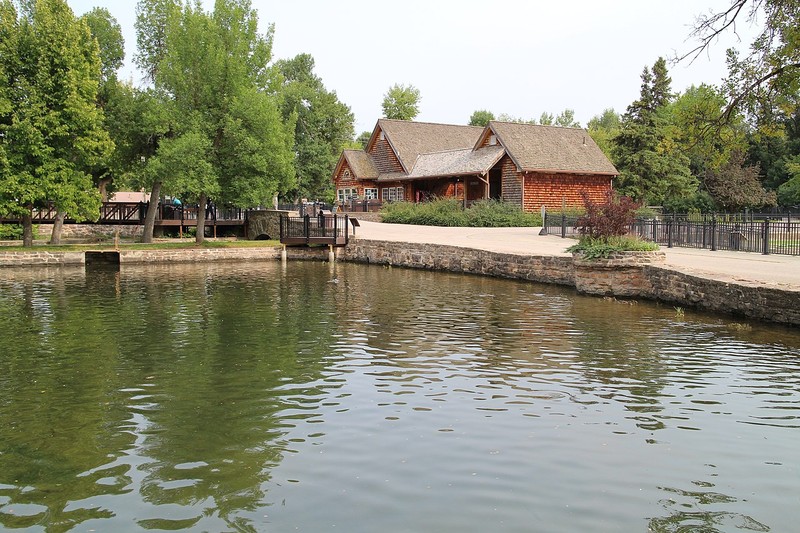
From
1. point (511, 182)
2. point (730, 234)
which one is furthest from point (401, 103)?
point (730, 234)

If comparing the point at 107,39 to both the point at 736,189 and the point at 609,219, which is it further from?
the point at 736,189

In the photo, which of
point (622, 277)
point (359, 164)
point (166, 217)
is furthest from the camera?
point (359, 164)

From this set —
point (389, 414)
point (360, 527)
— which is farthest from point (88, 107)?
point (360, 527)

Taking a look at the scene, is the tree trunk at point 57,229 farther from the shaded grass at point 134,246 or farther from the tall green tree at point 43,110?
the tall green tree at point 43,110

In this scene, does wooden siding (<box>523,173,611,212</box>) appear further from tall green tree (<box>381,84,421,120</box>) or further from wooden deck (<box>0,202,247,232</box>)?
tall green tree (<box>381,84,421,120</box>)

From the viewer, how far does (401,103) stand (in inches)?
3465

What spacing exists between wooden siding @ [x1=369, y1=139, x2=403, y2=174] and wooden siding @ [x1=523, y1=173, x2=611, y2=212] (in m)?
12.8

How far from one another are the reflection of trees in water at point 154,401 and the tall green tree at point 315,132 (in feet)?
166

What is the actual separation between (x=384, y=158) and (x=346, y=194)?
5336 mm

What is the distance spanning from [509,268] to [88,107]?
21.6 meters

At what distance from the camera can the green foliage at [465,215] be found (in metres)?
43.4

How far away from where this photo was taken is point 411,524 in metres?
5.83

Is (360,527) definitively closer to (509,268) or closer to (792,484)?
(792,484)

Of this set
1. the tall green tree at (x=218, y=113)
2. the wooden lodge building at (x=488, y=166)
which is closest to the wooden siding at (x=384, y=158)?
the wooden lodge building at (x=488, y=166)
